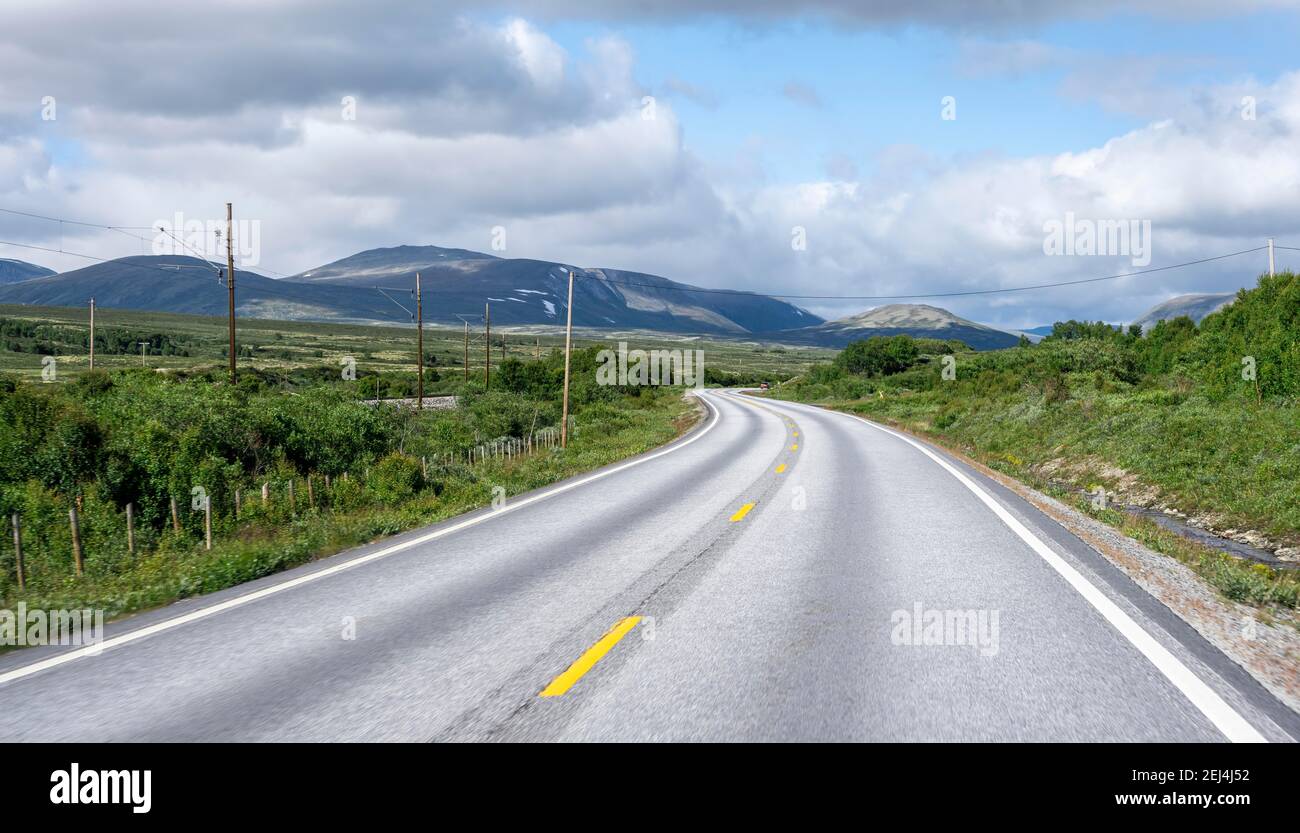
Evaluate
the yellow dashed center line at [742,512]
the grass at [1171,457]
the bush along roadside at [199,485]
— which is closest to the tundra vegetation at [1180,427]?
the grass at [1171,457]

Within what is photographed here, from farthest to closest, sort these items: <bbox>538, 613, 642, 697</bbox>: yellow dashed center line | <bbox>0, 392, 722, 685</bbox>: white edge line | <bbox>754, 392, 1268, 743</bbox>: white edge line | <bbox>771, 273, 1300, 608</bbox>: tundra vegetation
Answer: <bbox>771, 273, 1300, 608</bbox>: tundra vegetation < <bbox>0, 392, 722, 685</bbox>: white edge line < <bbox>538, 613, 642, 697</bbox>: yellow dashed center line < <bbox>754, 392, 1268, 743</bbox>: white edge line

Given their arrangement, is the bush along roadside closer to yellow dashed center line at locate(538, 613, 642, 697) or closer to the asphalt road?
the asphalt road

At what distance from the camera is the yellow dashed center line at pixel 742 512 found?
41.0 ft

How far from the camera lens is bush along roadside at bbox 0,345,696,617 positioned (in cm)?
990

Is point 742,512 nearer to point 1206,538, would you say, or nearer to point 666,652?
point 1206,538

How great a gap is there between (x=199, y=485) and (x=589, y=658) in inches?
588

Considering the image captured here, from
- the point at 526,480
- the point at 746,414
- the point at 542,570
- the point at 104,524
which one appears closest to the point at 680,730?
the point at 542,570

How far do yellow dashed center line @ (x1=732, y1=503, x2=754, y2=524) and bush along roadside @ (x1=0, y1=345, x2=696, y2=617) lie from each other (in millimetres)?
4387

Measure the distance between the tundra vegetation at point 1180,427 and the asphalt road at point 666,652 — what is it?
2.88m

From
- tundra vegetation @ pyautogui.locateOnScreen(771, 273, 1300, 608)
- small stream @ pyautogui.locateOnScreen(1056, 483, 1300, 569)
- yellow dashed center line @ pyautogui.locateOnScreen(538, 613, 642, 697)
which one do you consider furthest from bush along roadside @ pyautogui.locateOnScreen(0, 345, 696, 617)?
small stream @ pyautogui.locateOnScreen(1056, 483, 1300, 569)

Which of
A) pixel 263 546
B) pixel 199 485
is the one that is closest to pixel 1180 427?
pixel 263 546

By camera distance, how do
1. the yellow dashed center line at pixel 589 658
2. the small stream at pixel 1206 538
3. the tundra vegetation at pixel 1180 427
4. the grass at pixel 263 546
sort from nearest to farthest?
the yellow dashed center line at pixel 589 658 → the grass at pixel 263 546 → the small stream at pixel 1206 538 → the tundra vegetation at pixel 1180 427

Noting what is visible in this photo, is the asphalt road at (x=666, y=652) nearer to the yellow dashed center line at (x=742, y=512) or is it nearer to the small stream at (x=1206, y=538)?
the yellow dashed center line at (x=742, y=512)
